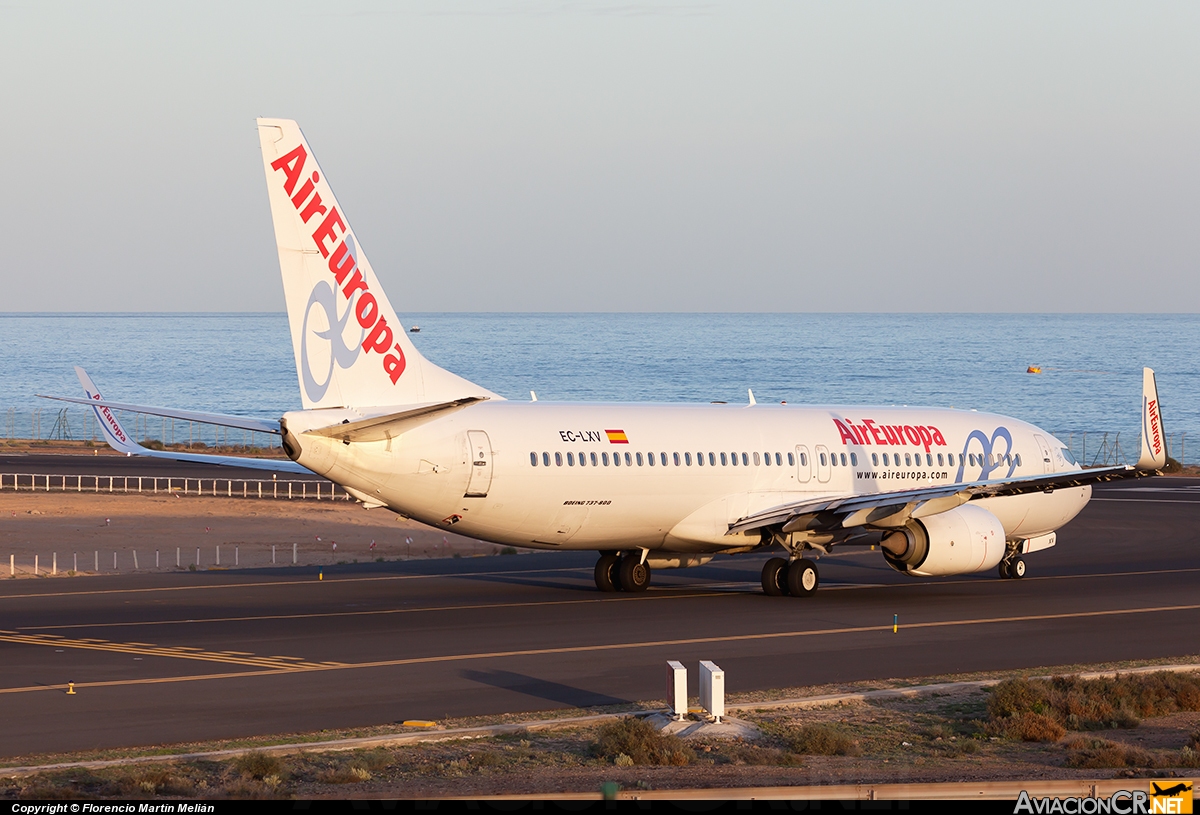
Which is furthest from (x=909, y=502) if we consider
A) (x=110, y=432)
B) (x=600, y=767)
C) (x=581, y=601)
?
(x=110, y=432)

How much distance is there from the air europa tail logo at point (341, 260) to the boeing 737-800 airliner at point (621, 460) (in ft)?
0.09

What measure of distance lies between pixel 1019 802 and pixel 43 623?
1851cm

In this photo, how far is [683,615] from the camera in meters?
27.3

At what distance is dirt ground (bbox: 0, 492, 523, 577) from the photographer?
37531 millimetres

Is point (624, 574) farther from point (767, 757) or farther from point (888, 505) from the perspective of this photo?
point (767, 757)

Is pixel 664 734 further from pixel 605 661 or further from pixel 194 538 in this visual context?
pixel 194 538

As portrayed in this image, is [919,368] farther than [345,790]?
Yes

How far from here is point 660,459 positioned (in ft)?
97.0

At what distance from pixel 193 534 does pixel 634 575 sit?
16620 mm

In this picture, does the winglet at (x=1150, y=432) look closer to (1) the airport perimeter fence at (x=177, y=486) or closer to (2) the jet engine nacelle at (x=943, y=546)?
(2) the jet engine nacelle at (x=943, y=546)

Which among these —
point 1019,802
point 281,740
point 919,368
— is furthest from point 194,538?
point 919,368

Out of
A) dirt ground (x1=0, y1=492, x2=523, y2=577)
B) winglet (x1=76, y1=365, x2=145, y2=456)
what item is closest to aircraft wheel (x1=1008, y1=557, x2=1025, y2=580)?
dirt ground (x1=0, y1=492, x2=523, y2=577)

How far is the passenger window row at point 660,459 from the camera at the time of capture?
1100 inches

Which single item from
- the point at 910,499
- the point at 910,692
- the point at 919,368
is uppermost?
the point at 919,368
